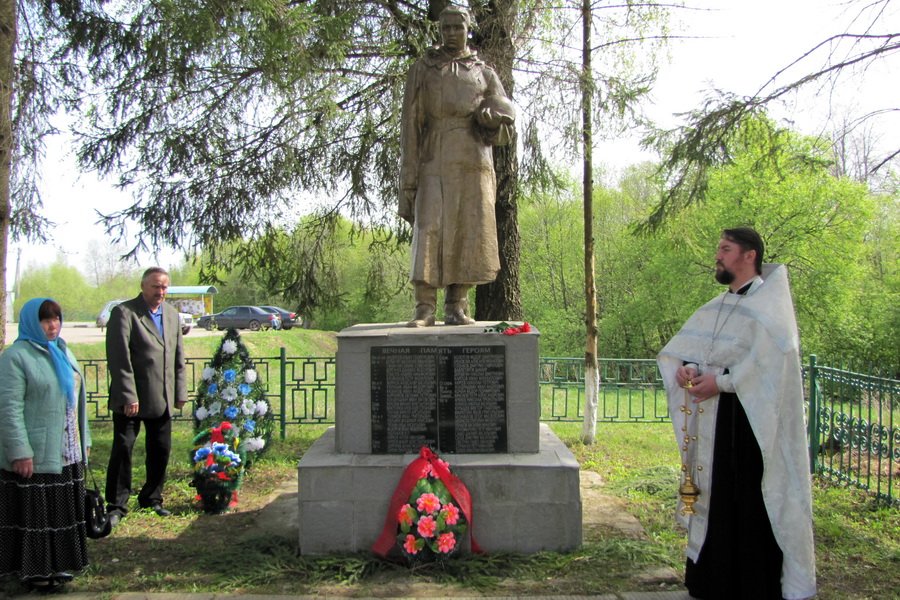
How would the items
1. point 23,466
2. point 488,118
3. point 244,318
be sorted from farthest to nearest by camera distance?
point 244,318
point 488,118
point 23,466

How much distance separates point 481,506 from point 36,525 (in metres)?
2.38

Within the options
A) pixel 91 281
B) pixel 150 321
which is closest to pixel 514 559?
pixel 150 321

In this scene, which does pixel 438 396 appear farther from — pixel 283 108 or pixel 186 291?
pixel 186 291

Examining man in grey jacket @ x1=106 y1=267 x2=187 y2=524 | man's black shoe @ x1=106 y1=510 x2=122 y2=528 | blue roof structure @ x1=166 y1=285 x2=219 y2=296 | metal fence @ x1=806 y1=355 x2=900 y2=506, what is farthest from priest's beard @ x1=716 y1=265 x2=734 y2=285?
blue roof structure @ x1=166 y1=285 x2=219 y2=296

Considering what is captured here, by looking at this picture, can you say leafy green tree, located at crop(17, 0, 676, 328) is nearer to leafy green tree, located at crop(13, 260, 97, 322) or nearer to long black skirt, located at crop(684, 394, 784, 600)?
long black skirt, located at crop(684, 394, 784, 600)

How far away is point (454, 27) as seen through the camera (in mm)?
4613

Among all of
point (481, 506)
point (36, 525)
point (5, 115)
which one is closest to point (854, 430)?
point (481, 506)

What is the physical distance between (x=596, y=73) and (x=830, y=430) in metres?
4.46

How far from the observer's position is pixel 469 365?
4.33 meters

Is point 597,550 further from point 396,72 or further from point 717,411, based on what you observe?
point 396,72

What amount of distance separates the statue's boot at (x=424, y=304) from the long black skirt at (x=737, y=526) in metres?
2.08

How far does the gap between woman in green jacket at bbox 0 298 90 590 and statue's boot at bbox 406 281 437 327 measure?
2110mm

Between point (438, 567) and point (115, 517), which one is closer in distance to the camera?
point (438, 567)

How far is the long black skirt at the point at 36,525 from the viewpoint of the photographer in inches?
140
